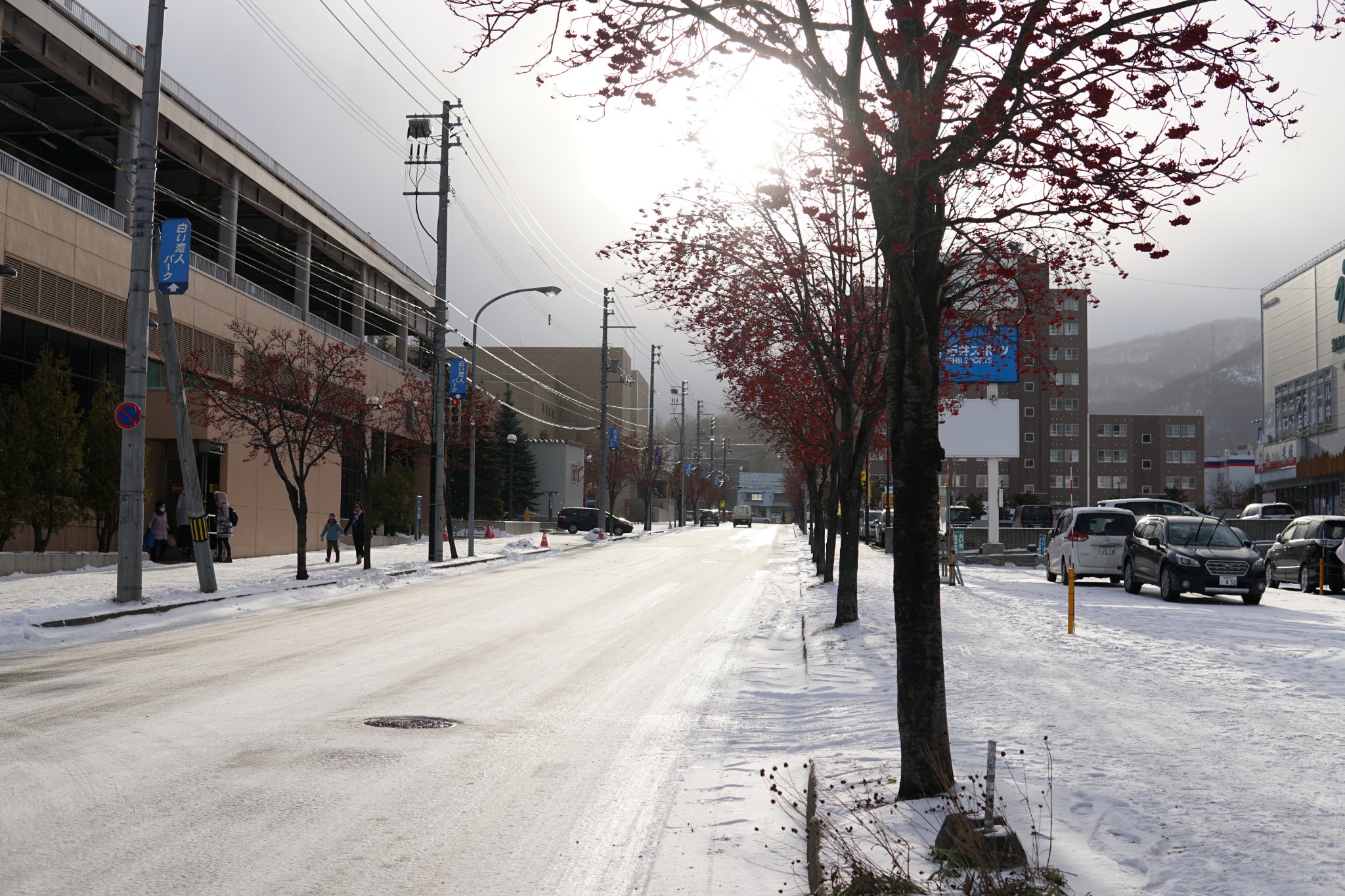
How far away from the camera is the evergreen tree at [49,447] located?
84.8ft

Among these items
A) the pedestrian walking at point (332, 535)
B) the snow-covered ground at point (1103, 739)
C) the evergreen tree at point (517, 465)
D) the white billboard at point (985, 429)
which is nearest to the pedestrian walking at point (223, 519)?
the pedestrian walking at point (332, 535)

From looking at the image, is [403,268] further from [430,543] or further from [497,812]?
[497,812]

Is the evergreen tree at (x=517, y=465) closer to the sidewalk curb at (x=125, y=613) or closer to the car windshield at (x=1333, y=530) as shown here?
the sidewalk curb at (x=125, y=613)

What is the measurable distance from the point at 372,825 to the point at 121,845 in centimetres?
118

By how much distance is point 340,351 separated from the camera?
3244 centimetres

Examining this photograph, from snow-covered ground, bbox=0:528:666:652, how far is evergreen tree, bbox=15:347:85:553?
147cm

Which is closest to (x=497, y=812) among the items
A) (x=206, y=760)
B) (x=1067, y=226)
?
→ (x=206, y=760)

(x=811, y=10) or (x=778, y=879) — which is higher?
(x=811, y=10)

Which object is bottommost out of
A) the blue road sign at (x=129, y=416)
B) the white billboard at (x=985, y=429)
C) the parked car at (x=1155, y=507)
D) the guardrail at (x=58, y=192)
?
the parked car at (x=1155, y=507)

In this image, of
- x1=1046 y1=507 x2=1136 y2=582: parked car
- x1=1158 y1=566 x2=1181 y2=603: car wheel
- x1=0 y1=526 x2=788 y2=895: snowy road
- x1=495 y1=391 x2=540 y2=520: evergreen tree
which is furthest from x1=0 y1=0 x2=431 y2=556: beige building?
x1=495 y1=391 x2=540 y2=520: evergreen tree

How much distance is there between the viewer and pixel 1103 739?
796 centimetres

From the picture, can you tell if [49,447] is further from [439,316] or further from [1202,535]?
[1202,535]

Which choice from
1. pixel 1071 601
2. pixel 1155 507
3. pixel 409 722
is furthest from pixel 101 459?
pixel 1155 507

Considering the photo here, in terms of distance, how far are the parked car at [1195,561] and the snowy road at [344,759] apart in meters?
10.6
